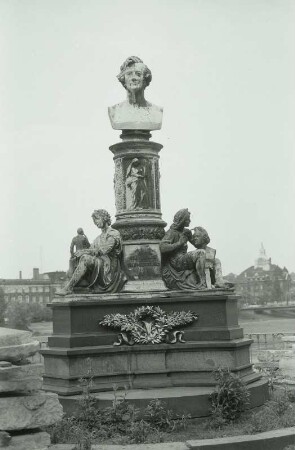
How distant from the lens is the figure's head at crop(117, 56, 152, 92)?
11.8 meters

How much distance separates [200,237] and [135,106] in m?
2.58

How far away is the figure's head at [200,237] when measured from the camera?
11297 mm

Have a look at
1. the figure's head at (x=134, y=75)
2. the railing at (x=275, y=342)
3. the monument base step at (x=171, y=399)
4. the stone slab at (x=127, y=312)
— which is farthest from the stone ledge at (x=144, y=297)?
the railing at (x=275, y=342)

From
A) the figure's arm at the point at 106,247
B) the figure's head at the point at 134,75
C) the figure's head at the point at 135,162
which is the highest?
the figure's head at the point at 134,75

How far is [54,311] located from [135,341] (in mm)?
1317

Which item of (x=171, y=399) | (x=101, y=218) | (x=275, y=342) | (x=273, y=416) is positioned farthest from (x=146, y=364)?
(x=275, y=342)

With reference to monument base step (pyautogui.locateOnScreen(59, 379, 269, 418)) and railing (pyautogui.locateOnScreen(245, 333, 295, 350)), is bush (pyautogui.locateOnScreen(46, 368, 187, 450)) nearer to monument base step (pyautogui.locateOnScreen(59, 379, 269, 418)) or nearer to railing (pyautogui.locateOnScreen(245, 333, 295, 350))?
monument base step (pyautogui.locateOnScreen(59, 379, 269, 418))

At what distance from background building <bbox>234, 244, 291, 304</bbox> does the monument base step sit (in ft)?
339

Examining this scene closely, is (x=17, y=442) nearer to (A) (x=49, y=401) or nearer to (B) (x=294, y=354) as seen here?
(A) (x=49, y=401)

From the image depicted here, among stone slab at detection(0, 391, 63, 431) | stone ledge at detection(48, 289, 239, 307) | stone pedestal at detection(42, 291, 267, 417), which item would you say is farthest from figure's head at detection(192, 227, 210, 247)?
stone slab at detection(0, 391, 63, 431)

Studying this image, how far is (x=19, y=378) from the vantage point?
227 inches

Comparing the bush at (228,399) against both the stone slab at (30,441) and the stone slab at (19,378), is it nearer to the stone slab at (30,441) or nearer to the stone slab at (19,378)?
the stone slab at (30,441)

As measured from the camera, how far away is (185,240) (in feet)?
37.1

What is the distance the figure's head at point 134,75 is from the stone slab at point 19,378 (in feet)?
22.9
